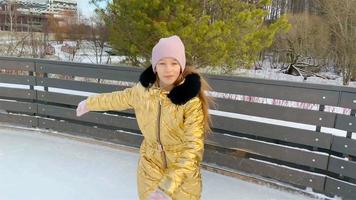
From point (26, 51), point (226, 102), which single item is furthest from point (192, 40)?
point (26, 51)

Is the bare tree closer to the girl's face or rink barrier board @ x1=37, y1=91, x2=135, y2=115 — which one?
rink barrier board @ x1=37, y1=91, x2=135, y2=115

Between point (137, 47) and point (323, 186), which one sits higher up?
point (137, 47)

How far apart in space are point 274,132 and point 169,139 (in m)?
1.56

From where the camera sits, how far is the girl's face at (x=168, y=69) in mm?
2072

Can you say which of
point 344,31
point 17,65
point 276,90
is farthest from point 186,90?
point 344,31

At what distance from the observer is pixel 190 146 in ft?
6.49

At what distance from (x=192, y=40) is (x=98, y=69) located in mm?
4074

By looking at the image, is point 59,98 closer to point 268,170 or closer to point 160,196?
point 268,170

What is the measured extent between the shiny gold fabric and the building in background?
49.8ft

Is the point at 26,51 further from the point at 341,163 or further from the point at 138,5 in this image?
the point at 341,163

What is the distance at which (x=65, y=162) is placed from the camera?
157 inches

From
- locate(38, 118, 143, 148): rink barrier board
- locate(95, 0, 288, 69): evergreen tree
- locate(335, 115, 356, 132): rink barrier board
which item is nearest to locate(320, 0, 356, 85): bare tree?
locate(95, 0, 288, 69): evergreen tree

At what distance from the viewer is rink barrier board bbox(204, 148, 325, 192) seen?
3.22 metres

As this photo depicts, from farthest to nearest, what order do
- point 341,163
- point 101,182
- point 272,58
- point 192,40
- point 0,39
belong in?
1. point 272,58
2. point 0,39
3. point 192,40
4. point 101,182
5. point 341,163
